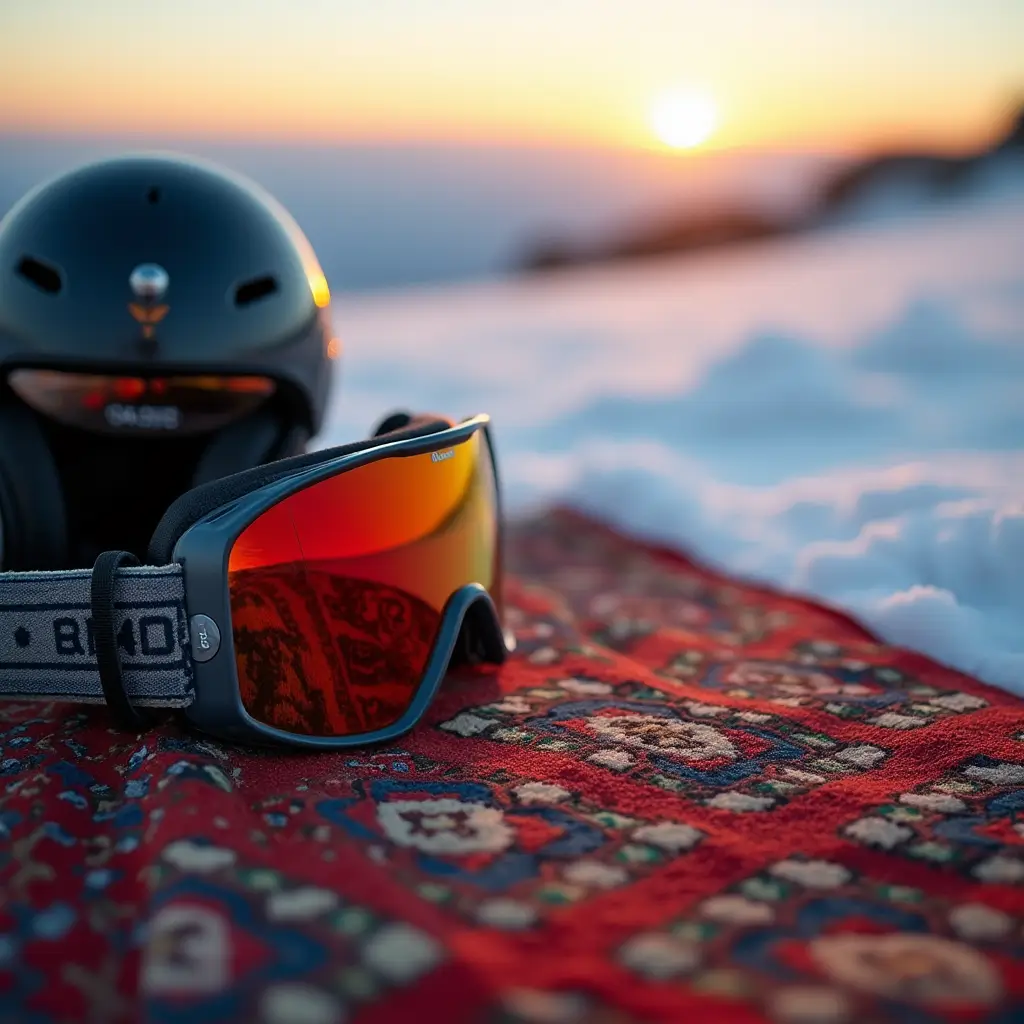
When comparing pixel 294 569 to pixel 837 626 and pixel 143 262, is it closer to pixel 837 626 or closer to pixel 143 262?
pixel 143 262

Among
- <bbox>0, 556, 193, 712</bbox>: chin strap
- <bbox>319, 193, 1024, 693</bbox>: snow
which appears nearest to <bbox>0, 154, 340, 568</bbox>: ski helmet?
<bbox>0, 556, 193, 712</bbox>: chin strap

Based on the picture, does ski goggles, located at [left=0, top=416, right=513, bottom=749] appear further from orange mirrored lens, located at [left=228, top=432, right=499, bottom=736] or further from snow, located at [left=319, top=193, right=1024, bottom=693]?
snow, located at [left=319, top=193, right=1024, bottom=693]

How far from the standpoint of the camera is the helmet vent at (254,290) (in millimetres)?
1706

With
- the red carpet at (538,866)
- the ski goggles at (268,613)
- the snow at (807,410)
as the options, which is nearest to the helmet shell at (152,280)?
the ski goggles at (268,613)

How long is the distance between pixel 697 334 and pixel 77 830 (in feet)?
15.2

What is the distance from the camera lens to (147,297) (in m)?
1.60

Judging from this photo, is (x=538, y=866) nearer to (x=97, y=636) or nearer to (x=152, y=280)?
(x=97, y=636)

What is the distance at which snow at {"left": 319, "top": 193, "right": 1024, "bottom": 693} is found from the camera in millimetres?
2113

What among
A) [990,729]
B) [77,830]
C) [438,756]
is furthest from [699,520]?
[77,830]

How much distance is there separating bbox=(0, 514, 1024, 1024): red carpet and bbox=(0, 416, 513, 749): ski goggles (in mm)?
60

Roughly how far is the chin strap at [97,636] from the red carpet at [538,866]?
0.24ft

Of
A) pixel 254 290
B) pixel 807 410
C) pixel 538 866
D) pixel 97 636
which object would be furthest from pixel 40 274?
pixel 807 410

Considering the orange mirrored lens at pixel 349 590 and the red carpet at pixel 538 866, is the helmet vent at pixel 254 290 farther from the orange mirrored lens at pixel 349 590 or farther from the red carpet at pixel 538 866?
the red carpet at pixel 538 866

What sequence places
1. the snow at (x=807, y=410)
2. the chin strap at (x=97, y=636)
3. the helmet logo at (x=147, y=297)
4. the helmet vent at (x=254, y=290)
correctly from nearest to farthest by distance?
the chin strap at (x=97, y=636) < the helmet logo at (x=147, y=297) < the helmet vent at (x=254, y=290) < the snow at (x=807, y=410)
